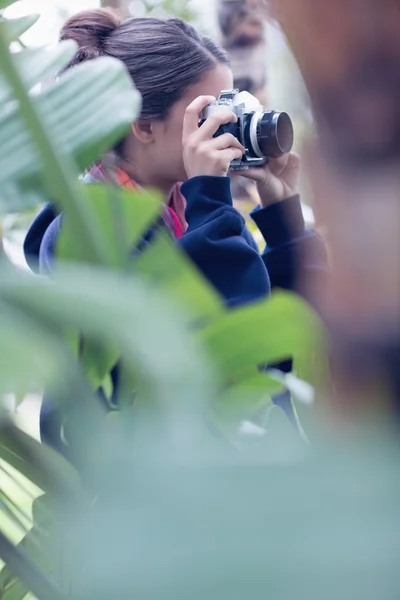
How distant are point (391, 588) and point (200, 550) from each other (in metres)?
0.02

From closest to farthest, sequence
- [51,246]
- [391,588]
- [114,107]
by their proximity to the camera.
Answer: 1. [391,588]
2. [114,107]
3. [51,246]

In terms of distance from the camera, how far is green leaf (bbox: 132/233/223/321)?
0.46 feet

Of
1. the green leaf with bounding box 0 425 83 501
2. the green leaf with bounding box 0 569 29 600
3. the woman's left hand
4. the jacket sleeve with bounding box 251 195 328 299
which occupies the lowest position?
the jacket sleeve with bounding box 251 195 328 299

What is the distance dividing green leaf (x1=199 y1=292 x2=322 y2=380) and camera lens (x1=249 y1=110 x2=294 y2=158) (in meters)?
1.07

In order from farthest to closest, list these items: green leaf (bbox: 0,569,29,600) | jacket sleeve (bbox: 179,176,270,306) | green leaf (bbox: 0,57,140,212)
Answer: jacket sleeve (bbox: 179,176,270,306), green leaf (bbox: 0,569,29,600), green leaf (bbox: 0,57,140,212)

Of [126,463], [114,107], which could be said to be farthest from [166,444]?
[114,107]

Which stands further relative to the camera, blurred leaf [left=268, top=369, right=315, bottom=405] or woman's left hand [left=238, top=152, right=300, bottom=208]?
woman's left hand [left=238, top=152, right=300, bottom=208]

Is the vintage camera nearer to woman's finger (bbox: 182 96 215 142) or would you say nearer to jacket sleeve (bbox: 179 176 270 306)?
woman's finger (bbox: 182 96 215 142)

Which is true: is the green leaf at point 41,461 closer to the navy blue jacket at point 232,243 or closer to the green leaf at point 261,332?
the green leaf at point 261,332

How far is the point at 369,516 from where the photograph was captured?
0.10 m

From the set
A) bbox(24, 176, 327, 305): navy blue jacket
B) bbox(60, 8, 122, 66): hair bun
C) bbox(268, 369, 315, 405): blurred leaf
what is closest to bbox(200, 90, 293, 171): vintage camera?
bbox(24, 176, 327, 305): navy blue jacket

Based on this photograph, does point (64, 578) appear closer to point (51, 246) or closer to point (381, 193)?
point (381, 193)

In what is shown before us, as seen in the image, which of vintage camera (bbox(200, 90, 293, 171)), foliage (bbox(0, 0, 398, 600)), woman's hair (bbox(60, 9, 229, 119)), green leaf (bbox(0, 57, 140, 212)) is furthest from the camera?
woman's hair (bbox(60, 9, 229, 119))

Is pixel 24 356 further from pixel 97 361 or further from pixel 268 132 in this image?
pixel 268 132
